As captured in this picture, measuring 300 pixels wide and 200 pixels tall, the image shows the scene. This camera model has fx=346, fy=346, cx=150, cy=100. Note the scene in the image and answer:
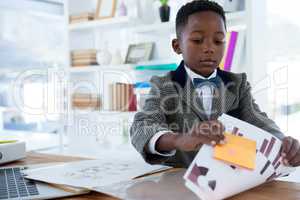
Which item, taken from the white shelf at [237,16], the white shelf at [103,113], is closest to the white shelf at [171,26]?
the white shelf at [237,16]

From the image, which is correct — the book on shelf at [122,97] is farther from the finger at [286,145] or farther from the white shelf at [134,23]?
the finger at [286,145]

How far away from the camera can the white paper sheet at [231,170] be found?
56cm

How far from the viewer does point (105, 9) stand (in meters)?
2.76

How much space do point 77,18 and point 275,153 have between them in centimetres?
250

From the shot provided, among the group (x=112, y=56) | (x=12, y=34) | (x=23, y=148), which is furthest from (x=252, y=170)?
(x=12, y=34)

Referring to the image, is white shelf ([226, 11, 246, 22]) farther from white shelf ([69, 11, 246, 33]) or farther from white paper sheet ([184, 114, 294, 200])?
white paper sheet ([184, 114, 294, 200])

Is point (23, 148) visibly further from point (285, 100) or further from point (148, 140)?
point (285, 100)

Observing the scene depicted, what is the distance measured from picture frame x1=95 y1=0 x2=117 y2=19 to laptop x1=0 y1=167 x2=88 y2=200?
202cm

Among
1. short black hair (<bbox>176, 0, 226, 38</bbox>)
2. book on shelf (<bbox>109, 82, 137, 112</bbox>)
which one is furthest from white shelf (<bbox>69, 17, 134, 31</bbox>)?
short black hair (<bbox>176, 0, 226, 38</bbox>)

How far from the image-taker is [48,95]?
373 cm

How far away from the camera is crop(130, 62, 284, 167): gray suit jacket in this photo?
1.04 meters

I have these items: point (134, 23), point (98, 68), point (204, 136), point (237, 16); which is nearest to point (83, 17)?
point (98, 68)

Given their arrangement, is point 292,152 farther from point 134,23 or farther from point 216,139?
point 134,23

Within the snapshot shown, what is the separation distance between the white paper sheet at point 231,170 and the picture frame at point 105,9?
2205 mm
